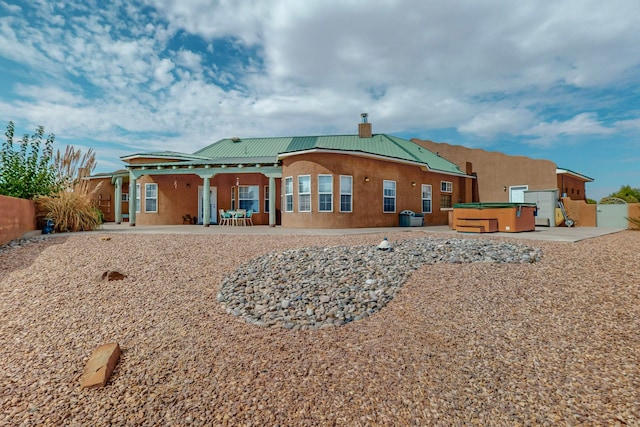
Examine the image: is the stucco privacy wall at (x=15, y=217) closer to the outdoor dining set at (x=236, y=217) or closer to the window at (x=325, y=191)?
the outdoor dining set at (x=236, y=217)

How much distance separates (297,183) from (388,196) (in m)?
4.19

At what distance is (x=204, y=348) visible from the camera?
3463 millimetres

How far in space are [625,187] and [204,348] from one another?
32.2 metres

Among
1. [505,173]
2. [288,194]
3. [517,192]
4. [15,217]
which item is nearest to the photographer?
[15,217]

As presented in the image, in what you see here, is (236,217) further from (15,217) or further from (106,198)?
(106,198)

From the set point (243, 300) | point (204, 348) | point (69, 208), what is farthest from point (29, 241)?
point (204, 348)

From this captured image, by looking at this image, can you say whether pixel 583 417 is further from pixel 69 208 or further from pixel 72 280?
pixel 69 208

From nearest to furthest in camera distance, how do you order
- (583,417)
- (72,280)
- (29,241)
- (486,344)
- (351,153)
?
(583,417) < (486,344) < (72,280) < (29,241) < (351,153)

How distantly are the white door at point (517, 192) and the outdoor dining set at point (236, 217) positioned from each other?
14108 millimetres

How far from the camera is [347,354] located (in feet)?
10.9

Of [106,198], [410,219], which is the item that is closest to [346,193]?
[410,219]

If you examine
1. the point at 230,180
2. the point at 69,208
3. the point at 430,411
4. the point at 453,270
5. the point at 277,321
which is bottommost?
the point at 430,411

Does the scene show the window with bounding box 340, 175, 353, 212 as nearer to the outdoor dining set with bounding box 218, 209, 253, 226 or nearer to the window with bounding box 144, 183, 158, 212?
the outdoor dining set with bounding box 218, 209, 253, 226

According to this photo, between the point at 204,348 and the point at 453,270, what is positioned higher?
the point at 453,270
